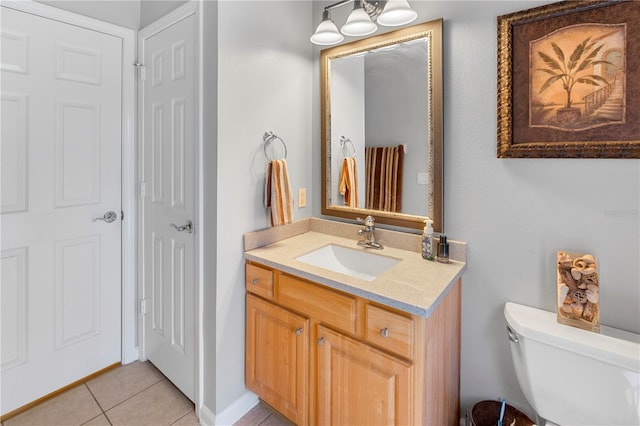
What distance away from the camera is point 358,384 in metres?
1.26

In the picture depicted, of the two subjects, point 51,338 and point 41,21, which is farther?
point 51,338

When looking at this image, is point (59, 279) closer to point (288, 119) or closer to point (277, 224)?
point (277, 224)

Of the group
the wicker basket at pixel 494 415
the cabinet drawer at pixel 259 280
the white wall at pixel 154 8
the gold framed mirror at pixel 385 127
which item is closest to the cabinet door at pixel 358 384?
the cabinet drawer at pixel 259 280

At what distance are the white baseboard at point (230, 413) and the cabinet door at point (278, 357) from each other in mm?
102

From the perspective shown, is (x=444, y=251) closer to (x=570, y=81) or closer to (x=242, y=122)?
(x=570, y=81)

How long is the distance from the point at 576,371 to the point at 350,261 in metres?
0.96

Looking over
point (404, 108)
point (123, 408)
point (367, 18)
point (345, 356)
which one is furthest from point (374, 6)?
point (123, 408)

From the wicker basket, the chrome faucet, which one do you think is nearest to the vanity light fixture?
the chrome faucet

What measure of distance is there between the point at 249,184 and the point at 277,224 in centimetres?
24

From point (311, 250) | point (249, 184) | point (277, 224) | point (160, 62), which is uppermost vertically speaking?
point (160, 62)

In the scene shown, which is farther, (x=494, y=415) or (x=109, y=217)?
(x=109, y=217)

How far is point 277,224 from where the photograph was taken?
1700mm

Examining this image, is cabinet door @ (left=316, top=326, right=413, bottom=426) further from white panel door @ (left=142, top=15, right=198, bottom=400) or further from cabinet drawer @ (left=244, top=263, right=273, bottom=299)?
white panel door @ (left=142, top=15, right=198, bottom=400)

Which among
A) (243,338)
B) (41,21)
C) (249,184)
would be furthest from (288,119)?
(41,21)
